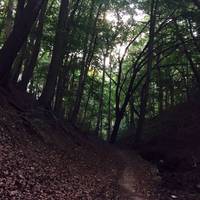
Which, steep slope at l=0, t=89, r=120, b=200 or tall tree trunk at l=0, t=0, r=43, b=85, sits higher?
tall tree trunk at l=0, t=0, r=43, b=85

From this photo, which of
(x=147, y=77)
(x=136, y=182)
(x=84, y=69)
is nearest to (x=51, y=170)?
(x=136, y=182)

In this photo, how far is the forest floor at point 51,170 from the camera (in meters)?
6.85

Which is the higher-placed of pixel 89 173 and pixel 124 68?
pixel 124 68

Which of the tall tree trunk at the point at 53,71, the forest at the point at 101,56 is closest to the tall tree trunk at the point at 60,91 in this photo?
the forest at the point at 101,56

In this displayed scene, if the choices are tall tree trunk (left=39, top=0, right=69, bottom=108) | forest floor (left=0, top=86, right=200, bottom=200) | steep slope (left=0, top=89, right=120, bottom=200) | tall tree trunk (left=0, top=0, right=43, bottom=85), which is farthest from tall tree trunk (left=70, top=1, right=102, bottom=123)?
tall tree trunk (left=0, top=0, right=43, bottom=85)

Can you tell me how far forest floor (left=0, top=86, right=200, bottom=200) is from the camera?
6.85 m

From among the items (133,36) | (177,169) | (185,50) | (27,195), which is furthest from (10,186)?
(133,36)

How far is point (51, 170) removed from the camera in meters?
8.42

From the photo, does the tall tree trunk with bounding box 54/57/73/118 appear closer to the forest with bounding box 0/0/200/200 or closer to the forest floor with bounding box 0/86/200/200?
the forest with bounding box 0/0/200/200

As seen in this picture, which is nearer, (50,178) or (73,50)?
(50,178)

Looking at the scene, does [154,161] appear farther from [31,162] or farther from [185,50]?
[31,162]

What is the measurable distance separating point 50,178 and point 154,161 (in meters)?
10.8

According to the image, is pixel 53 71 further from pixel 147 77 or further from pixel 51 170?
pixel 147 77

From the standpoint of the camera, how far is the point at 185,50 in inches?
869
